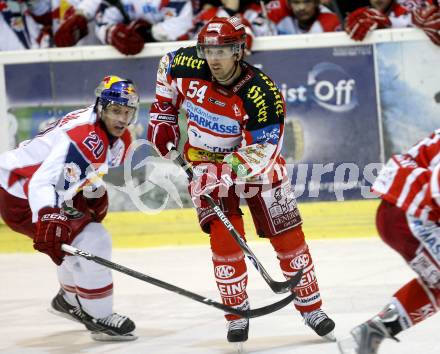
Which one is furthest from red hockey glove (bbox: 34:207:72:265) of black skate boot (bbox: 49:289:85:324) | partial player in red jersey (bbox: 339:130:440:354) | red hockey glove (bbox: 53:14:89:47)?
red hockey glove (bbox: 53:14:89:47)

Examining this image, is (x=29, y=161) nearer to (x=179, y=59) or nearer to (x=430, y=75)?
(x=179, y=59)

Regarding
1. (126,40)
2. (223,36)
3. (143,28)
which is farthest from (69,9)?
(223,36)

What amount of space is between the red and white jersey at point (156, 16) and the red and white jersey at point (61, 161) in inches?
90.6

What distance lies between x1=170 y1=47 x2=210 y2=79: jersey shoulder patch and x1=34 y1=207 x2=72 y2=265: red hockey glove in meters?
0.83

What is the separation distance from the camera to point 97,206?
4949 millimetres

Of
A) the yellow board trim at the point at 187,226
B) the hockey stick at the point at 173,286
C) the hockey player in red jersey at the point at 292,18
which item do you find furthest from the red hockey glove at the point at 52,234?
the hockey player in red jersey at the point at 292,18

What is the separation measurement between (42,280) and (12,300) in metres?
0.42

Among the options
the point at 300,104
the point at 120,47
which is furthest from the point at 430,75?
the point at 120,47

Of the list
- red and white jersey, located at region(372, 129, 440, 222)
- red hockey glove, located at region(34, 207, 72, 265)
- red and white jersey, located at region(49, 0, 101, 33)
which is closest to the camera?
red and white jersey, located at region(372, 129, 440, 222)

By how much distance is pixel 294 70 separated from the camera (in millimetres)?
6750

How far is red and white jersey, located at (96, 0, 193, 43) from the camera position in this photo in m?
7.05

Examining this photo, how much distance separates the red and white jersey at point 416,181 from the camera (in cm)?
344

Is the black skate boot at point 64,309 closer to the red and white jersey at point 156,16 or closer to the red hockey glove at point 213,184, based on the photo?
the red hockey glove at point 213,184

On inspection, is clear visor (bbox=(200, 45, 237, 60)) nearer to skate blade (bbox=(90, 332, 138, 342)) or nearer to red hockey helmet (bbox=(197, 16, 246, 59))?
red hockey helmet (bbox=(197, 16, 246, 59))
